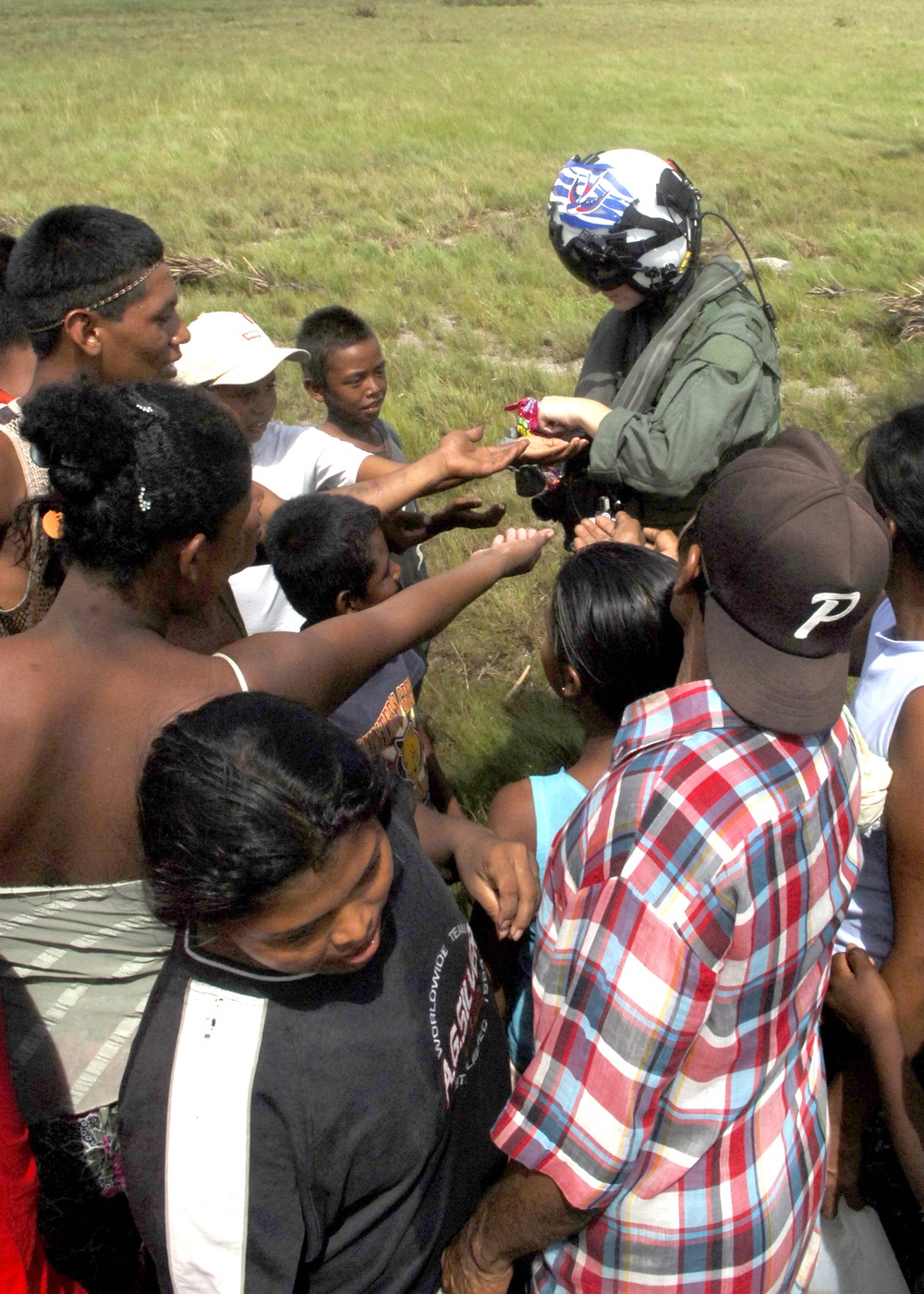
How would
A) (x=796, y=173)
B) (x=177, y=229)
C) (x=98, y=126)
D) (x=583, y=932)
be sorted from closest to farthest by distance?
(x=583, y=932)
(x=177, y=229)
(x=796, y=173)
(x=98, y=126)

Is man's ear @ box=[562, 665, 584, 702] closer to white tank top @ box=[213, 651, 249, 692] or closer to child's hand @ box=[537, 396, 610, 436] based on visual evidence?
white tank top @ box=[213, 651, 249, 692]

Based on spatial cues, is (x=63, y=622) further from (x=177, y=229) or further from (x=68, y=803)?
(x=177, y=229)

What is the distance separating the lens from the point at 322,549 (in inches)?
107

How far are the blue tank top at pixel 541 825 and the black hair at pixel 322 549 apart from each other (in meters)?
0.88

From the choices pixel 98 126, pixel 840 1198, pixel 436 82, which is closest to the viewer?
pixel 840 1198

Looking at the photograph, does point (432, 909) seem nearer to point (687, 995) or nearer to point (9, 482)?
point (687, 995)

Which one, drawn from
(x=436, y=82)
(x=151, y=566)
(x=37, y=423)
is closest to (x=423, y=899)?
(x=151, y=566)

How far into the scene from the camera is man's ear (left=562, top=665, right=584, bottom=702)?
216 cm

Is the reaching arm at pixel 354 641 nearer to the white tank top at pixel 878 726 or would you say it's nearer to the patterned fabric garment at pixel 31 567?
the patterned fabric garment at pixel 31 567

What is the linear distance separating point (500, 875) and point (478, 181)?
48.9 ft

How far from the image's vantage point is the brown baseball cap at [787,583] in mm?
1355

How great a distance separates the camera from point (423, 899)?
5.40 feet

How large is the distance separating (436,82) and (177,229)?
13310mm

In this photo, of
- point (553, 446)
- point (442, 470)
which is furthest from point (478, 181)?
point (442, 470)
